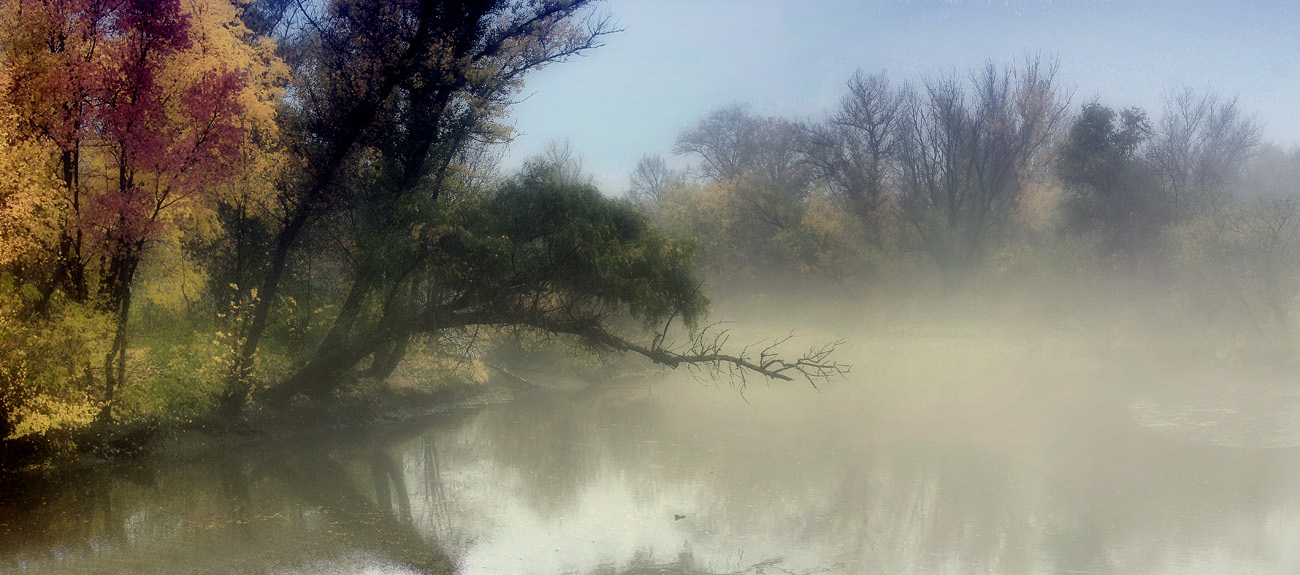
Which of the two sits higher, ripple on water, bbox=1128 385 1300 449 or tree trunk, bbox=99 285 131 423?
tree trunk, bbox=99 285 131 423

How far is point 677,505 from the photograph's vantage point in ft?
39.0

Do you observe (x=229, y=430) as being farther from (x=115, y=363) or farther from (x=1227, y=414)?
(x=1227, y=414)

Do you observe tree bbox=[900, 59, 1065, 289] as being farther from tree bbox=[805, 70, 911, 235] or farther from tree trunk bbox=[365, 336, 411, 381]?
tree trunk bbox=[365, 336, 411, 381]

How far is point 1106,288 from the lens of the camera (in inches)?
1362

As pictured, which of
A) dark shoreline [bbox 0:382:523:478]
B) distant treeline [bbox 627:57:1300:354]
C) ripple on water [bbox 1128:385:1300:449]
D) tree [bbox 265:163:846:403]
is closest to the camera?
dark shoreline [bbox 0:382:523:478]

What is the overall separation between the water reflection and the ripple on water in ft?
2.85

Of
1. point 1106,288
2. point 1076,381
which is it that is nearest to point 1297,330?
point 1106,288

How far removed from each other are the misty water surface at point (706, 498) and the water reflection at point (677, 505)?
0.16 ft

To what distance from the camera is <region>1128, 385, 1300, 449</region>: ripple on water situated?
17.8 meters

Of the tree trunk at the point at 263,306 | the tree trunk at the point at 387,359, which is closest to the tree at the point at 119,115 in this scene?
the tree trunk at the point at 263,306

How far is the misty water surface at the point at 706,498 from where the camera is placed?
9352 millimetres

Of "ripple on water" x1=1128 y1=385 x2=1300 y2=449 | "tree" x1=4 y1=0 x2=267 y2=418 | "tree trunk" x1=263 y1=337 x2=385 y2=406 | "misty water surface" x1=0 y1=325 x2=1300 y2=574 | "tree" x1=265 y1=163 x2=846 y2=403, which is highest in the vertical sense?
"tree" x1=4 y1=0 x2=267 y2=418

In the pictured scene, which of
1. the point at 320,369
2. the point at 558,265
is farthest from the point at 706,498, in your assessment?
the point at 320,369

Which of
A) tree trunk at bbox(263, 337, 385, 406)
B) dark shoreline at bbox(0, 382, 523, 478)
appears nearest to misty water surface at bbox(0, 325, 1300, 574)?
dark shoreline at bbox(0, 382, 523, 478)
